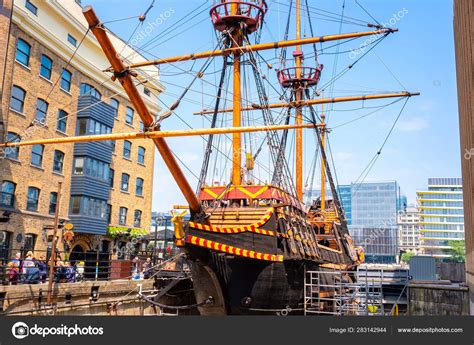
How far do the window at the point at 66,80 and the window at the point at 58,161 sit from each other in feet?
12.5

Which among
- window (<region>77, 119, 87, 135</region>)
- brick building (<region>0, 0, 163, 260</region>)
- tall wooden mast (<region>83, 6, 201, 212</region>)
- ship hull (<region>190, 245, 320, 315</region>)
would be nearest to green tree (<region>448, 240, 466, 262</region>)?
brick building (<region>0, 0, 163, 260</region>)

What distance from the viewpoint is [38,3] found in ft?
84.3

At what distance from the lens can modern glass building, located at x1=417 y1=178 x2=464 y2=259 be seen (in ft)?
385

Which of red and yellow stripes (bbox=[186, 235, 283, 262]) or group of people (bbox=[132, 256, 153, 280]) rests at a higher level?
red and yellow stripes (bbox=[186, 235, 283, 262])

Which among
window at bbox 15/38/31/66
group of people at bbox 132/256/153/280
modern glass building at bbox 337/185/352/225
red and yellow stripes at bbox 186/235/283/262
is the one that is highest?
modern glass building at bbox 337/185/352/225

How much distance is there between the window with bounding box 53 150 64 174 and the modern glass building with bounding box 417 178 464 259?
103 m

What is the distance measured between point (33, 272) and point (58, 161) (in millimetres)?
12166

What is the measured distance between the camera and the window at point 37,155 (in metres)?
25.0

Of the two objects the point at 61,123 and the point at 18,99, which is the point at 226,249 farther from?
the point at 61,123

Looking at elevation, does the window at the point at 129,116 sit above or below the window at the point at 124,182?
above

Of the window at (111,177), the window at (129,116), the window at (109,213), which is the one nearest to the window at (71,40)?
the window at (129,116)

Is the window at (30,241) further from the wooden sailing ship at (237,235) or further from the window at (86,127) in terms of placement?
the wooden sailing ship at (237,235)

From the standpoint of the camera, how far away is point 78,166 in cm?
2853

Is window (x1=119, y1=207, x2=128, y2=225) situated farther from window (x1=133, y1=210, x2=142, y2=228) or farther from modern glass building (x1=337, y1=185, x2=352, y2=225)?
modern glass building (x1=337, y1=185, x2=352, y2=225)
